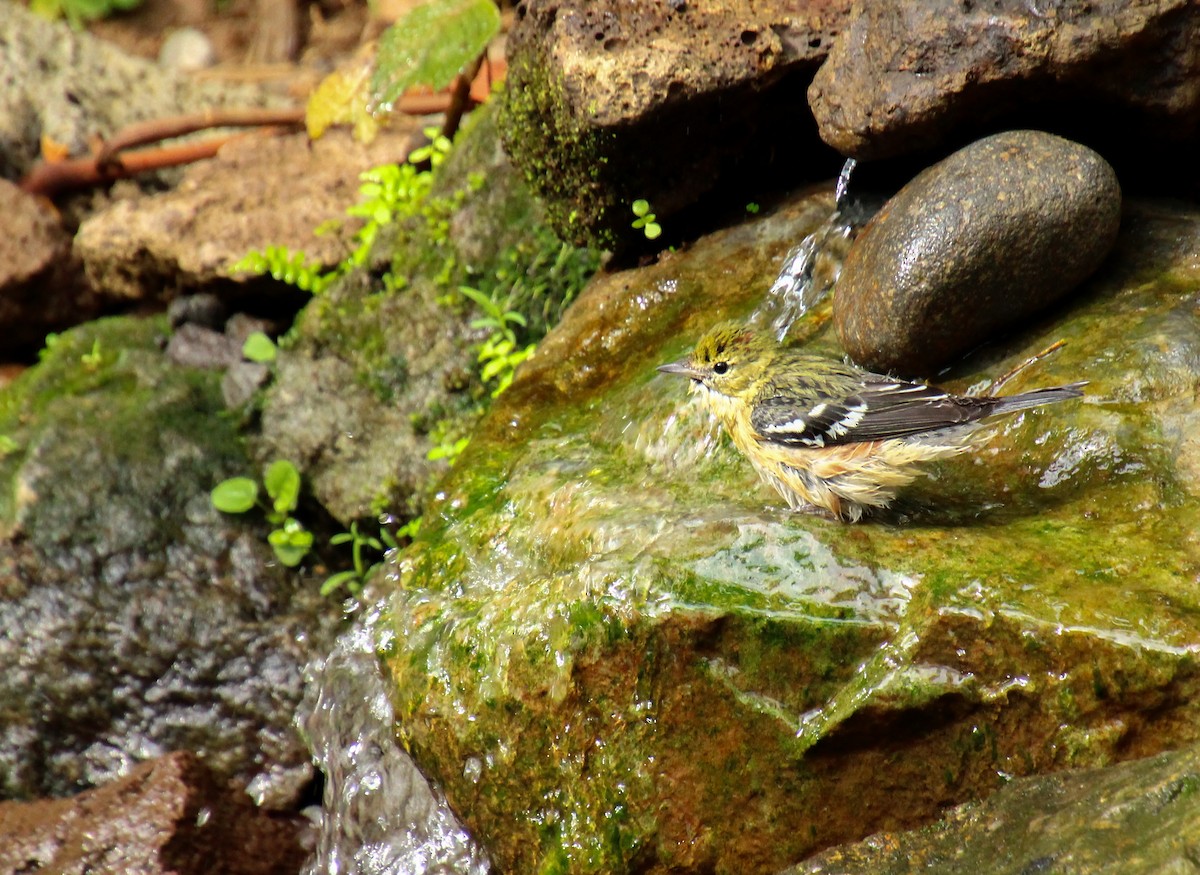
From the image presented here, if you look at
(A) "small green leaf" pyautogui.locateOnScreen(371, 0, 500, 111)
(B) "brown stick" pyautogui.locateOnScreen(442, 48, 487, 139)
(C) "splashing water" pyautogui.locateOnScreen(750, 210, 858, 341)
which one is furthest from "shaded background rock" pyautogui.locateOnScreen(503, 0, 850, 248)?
(B) "brown stick" pyautogui.locateOnScreen(442, 48, 487, 139)

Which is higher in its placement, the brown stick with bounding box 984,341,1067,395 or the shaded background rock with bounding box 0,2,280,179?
the shaded background rock with bounding box 0,2,280,179

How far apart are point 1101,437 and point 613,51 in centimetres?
285

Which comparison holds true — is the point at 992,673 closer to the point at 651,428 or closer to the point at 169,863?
the point at 651,428

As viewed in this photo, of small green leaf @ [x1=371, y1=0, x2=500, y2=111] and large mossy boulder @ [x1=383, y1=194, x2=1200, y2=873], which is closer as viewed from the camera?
large mossy boulder @ [x1=383, y1=194, x2=1200, y2=873]

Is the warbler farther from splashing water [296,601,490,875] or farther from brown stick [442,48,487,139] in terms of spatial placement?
brown stick [442,48,487,139]

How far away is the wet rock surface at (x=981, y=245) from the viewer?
4.70m

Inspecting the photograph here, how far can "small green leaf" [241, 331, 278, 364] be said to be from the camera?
7.39m

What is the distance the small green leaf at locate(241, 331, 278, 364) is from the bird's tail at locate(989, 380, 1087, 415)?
4852 mm

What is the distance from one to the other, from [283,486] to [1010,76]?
14.8 feet

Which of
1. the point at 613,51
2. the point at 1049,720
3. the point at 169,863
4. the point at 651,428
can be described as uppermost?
the point at 613,51

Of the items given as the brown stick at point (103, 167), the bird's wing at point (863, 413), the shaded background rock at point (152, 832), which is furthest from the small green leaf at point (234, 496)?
the brown stick at point (103, 167)

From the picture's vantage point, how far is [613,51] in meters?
5.50

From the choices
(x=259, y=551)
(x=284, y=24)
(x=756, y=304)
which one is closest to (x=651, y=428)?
(x=756, y=304)

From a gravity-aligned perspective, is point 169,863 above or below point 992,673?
below
